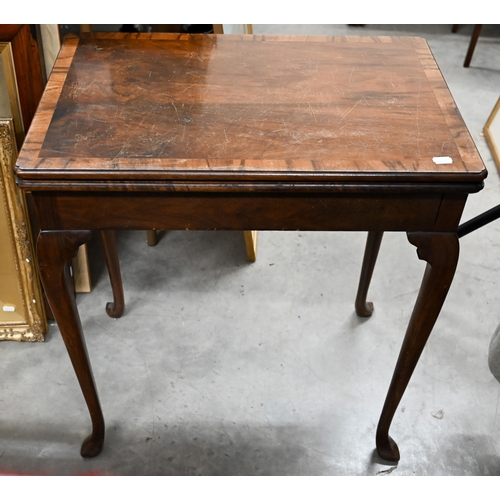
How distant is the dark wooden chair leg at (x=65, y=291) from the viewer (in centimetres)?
107

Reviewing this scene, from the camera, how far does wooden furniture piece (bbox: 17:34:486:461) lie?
3.27 ft

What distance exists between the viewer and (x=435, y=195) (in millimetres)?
1027

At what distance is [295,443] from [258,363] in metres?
0.24

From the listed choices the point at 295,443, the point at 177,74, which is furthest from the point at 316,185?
the point at 295,443

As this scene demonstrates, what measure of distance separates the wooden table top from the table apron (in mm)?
45

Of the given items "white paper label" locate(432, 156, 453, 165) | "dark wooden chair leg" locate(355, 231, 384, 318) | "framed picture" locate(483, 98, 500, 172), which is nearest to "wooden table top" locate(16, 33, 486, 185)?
"white paper label" locate(432, 156, 453, 165)

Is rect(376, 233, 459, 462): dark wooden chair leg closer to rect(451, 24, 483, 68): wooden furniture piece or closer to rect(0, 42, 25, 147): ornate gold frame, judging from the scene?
rect(0, 42, 25, 147): ornate gold frame

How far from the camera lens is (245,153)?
1.03 meters

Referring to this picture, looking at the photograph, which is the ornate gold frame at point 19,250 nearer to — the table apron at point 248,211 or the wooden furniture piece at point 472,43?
the table apron at point 248,211

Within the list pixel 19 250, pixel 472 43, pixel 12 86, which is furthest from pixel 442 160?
pixel 472 43

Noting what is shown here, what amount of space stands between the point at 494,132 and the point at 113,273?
1.52 metres

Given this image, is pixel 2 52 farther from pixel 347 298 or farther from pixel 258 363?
pixel 347 298

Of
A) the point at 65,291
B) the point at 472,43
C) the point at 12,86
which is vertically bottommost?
the point at 472,43

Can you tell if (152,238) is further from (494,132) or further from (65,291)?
(494,132)
